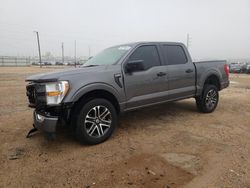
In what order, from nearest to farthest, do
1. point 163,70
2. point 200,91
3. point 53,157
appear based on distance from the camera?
1. point 53,157
2. point 163,70
3. point 200,91

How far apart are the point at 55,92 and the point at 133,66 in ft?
4.96

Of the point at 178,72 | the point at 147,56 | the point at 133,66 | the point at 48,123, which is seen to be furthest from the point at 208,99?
the point at 48,123

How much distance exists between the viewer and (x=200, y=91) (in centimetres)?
562

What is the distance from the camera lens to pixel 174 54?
521 centimetres

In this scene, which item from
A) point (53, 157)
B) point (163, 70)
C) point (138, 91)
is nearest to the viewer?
point (53, 157)

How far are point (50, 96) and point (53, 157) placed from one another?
3.14 feet

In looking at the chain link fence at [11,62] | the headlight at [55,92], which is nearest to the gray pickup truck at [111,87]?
the headlight at [55,92]

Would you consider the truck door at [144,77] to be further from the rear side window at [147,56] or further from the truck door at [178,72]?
the truck door at [178,72]

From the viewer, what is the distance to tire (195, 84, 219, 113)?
570 cm

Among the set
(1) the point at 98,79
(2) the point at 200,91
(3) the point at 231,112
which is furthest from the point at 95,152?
(3) the point at 231,112

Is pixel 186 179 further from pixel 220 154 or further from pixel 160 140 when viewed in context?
pixel 160 140

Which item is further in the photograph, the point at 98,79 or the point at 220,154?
the point at 98,79

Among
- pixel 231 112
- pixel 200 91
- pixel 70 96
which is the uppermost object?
pixel 70 96

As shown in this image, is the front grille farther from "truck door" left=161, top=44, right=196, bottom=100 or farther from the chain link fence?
the chain link fence
